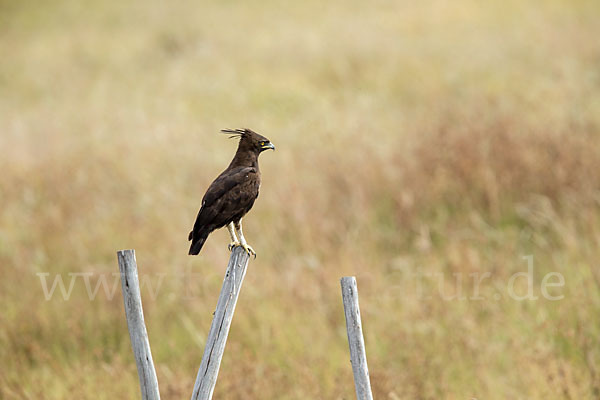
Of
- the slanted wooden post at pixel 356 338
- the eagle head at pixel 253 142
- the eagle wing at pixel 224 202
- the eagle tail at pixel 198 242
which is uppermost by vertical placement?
the eagle head at pixel 253 142

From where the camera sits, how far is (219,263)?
551 centimetres

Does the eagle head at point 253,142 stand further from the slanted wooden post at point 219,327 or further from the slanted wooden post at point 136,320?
the slanted wooden post at point 136,320

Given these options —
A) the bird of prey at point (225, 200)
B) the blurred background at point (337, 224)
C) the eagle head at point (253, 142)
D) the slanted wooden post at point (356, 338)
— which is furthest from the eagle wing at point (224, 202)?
the blurred background at point (337, 224)

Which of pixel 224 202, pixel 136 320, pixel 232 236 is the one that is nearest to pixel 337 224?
pixel 232 236

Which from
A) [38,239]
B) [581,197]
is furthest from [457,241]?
[38,239]

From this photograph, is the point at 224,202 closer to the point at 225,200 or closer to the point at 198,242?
the point at 225,200

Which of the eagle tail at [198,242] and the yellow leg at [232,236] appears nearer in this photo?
the eagle tail at [198,242]

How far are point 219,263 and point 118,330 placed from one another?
1.00 meters

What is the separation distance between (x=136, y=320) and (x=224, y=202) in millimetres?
680

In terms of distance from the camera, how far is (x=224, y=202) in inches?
93.5

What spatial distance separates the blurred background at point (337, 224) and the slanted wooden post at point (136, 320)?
1272mm

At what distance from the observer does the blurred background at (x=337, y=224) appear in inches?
169

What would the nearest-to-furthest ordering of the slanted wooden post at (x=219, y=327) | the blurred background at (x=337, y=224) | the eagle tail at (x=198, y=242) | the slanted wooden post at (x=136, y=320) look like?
the eagle tail at (x=198, y=242), the slanted wooden post at (x=219, y=327), the slanted wooden post at (x=136, y=320), the blurred background at (x=337, y=224)

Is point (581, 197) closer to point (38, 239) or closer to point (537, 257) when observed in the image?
point (537, 257)
